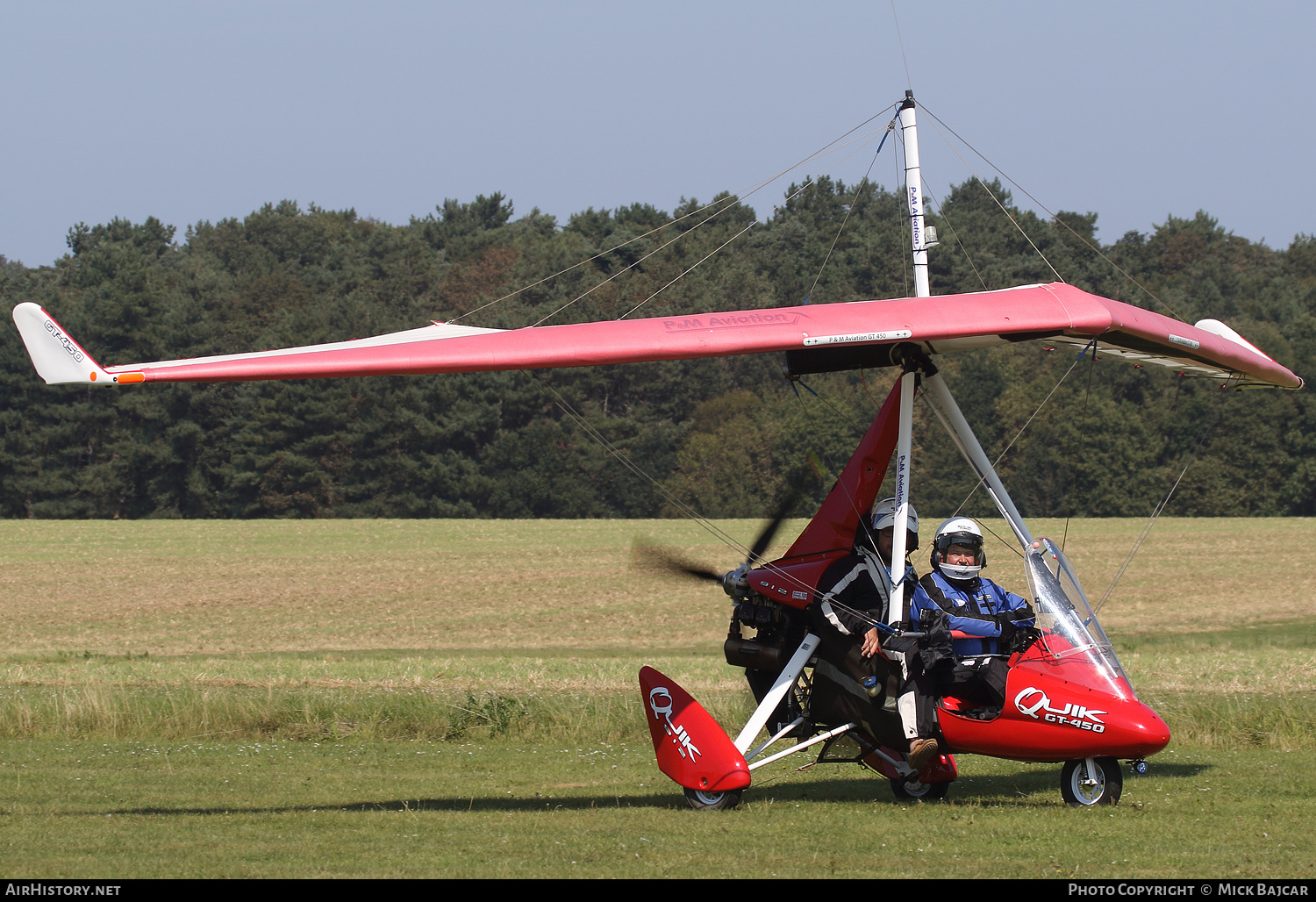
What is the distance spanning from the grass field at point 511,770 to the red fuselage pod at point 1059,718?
397mm

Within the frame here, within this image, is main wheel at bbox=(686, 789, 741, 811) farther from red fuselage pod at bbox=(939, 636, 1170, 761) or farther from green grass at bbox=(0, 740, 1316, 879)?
red fuselage pod at bbox=(939, 636, 1170, 761)

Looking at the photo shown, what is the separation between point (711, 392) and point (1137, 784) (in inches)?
1844

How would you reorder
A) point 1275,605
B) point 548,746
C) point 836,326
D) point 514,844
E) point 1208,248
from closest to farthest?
1. point 514,844
2. point 836,326
3. point 548,746
4. point 1275,605
5. point 1208,248

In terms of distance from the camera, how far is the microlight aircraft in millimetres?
7934

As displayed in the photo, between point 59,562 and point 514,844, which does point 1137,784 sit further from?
point 59,562

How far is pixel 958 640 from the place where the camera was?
850cm

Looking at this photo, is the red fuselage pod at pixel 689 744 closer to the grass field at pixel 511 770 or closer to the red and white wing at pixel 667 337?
the grass field at pixel 511 770

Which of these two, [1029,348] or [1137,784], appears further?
[1029,348]

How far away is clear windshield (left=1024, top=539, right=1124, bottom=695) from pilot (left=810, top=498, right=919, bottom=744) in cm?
81

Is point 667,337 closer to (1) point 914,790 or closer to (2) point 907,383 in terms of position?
(2) point 907,383

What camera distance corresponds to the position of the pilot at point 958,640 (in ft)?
27.3

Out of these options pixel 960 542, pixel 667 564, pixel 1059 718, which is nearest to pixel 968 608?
pixel 960 542

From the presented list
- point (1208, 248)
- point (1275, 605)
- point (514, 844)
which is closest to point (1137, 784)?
point (514, 844)

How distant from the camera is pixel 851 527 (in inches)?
356
